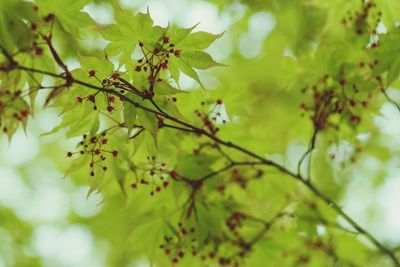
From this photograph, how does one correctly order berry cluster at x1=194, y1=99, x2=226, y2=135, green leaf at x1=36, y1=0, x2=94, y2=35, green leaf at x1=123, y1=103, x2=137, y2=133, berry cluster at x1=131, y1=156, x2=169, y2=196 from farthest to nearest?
→ berry cluster at x1=194, y1=99, x2=226, y2=135 → berry cluster at x1=131, y1=156, x2=169, y2=196 → green leaf at x1=36, y1=0, x2=94, y2=35 → green leaf at x1=123, y1=103, x2=137, y2=133

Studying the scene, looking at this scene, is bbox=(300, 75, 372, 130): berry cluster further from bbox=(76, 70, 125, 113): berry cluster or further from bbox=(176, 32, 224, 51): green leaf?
bbox=(76, 70, 125, 113): berry cluster

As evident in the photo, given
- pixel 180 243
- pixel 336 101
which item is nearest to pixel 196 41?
pixel 336 101

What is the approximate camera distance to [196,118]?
206 centimetres

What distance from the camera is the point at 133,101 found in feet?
4.92

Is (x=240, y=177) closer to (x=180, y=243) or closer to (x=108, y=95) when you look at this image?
(x=180, y=243)

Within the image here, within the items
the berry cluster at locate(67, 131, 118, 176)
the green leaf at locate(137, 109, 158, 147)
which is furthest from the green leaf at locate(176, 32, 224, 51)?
the berry cluster at locate(67, 131, 118, 176)

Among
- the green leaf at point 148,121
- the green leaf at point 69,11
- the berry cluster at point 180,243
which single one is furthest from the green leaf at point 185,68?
the berry cluster at point 180,243

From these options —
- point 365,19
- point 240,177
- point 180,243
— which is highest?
point 365,19

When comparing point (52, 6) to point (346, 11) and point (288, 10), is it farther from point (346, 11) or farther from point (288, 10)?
point (288, 10)

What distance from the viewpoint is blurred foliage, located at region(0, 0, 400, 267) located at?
154 centimetres

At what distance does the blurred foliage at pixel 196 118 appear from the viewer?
154 centimetres

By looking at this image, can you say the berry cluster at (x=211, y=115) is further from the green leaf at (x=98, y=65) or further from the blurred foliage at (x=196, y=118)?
the green leaf at (x=98, y=65)

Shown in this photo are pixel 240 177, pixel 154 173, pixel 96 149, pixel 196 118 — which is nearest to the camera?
pixel 96 149

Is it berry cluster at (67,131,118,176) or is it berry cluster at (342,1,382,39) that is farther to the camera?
berry cluster at (342,1,382,39)
